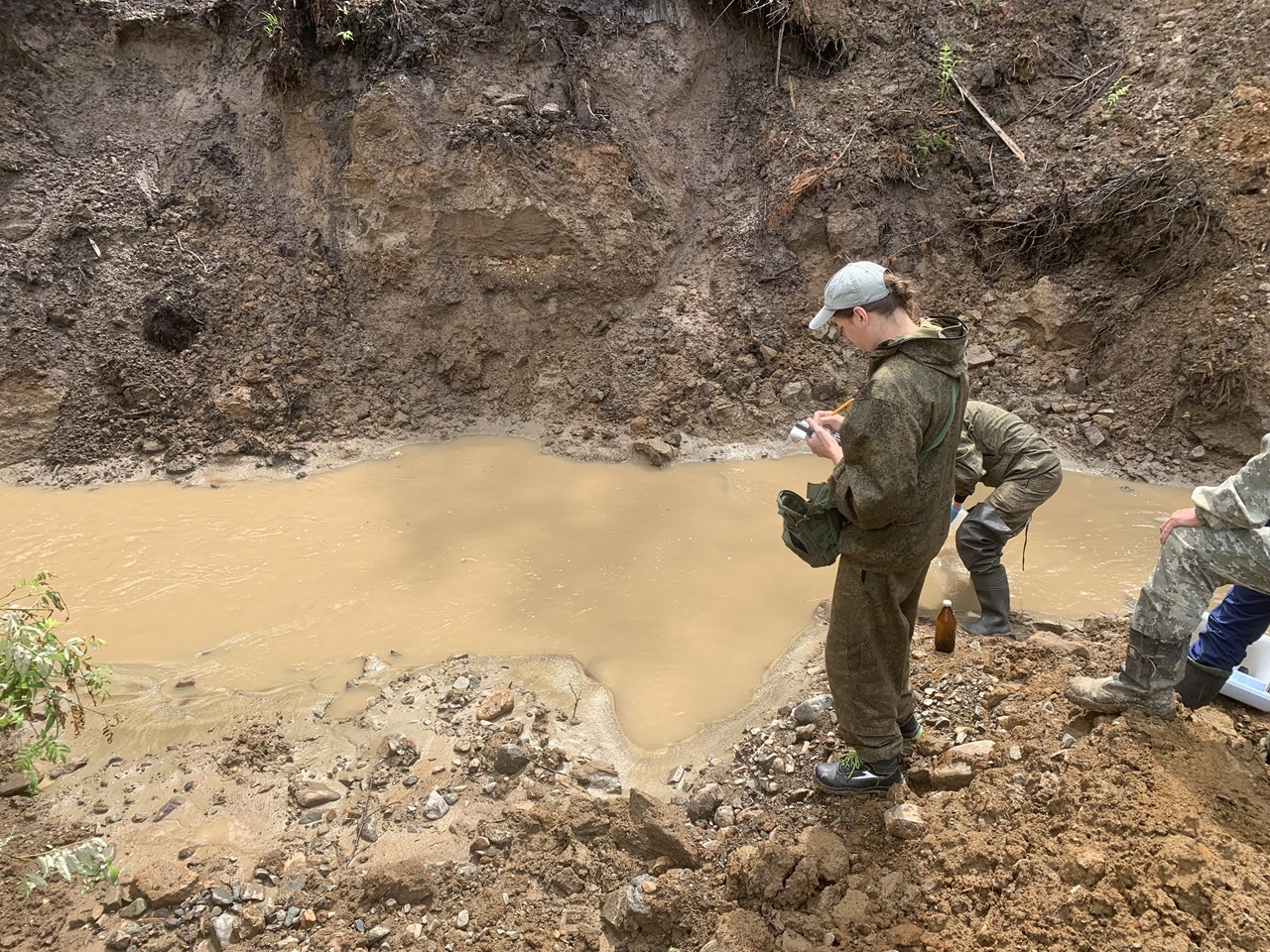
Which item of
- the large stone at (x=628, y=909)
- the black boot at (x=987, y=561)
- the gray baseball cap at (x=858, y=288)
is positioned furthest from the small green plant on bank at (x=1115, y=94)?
the large stone at (x=628, y=909)

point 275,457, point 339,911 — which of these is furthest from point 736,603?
point 275,457

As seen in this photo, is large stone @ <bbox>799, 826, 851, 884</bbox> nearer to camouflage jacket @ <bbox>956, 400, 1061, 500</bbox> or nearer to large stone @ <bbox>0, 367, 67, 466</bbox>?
camouflage jacket @ <bbox>956, 400, 1061, 500</bbox>

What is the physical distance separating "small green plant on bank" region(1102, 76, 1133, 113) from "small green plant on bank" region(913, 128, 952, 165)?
1.45 meters

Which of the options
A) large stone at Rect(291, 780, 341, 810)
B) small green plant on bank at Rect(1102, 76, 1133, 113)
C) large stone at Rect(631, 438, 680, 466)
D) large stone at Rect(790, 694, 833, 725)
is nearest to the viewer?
large stone at Rect(291, 780, 341, 810)

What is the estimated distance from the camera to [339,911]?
94.8 inches

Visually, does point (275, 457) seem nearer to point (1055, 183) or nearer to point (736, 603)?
point (736, 603)

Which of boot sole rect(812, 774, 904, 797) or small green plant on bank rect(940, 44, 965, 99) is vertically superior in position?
small green plant on bank rect(940, 44, 965, 99)

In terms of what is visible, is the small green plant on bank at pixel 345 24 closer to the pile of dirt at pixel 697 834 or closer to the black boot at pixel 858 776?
the pile of dirt at pixel 697 834

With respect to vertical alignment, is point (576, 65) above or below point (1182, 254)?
above

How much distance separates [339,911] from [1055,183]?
7928 millimetres

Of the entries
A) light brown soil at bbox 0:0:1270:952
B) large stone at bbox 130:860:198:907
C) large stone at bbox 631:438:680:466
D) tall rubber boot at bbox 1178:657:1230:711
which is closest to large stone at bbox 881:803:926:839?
tall rubber boot at bbox 1178:657:1230:711

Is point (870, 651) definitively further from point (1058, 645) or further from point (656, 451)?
point (656, 451)

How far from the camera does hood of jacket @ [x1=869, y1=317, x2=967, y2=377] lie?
2.17 meters

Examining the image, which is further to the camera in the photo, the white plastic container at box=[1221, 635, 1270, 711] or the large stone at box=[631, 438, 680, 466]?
the large stone at box=[631, 438, 680, 466]
